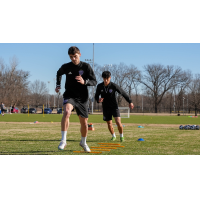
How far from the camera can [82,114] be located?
5.86 metres

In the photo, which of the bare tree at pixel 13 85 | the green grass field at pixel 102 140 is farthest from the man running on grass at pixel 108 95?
the bare tree at pixel 13 85

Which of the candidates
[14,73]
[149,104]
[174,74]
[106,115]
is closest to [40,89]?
[14,73]

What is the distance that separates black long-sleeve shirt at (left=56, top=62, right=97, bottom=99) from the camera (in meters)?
5.77

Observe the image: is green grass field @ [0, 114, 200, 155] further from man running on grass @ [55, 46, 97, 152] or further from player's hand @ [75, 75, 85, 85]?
player's hand @ [75, 75, 85, 85]

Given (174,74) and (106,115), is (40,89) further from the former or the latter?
(106,115)

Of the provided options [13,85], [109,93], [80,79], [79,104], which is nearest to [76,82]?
[80,79]

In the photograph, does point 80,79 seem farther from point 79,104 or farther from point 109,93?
point 109,93

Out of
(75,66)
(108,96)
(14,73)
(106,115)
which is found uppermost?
(14,73)

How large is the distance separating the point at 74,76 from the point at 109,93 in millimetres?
2821

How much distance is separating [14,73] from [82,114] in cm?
7127

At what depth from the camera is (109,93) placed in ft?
27.7

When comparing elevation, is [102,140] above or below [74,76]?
below

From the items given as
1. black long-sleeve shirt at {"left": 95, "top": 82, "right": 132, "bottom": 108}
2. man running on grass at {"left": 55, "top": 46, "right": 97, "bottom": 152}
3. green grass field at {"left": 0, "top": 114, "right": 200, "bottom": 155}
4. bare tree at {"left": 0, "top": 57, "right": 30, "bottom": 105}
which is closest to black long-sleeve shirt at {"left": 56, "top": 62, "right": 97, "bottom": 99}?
man running on grass at {"left": 55, "top": 46, "right": 97, "bottom": 152}

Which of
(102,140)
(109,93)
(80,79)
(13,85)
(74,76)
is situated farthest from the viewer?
(13,85)
